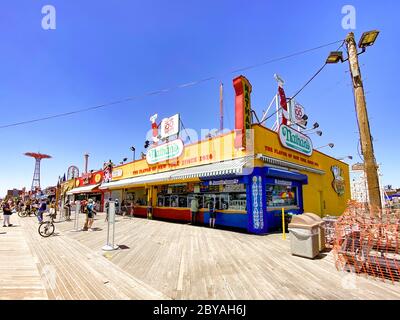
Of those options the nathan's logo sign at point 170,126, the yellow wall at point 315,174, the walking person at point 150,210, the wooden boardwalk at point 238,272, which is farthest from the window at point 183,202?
the wooden boardwalk at point 238,272

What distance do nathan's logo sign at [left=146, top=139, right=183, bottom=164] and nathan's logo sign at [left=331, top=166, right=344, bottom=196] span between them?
14.5 m

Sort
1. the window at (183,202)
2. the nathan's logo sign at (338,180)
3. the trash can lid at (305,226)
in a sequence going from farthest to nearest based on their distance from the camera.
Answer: the nathan's logo sign at (338,180) → the window at (183,202) → the trash can lid at (305,226)

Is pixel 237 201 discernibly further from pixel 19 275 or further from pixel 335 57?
pixel 19 275

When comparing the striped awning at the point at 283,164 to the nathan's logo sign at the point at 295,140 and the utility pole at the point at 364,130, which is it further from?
the utility pole at the point at 364,130

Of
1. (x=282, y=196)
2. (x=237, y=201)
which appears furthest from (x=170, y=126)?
(x=282, y=196)

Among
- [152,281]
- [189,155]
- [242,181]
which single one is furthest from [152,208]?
[152,281]

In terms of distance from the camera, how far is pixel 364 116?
23.1 ft

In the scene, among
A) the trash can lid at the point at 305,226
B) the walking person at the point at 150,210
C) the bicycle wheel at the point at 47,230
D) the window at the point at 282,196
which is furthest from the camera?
the walking person at the point at 150,210

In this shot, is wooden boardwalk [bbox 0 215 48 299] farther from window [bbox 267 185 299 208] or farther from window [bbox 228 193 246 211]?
window [bbox 267 185 299 208]

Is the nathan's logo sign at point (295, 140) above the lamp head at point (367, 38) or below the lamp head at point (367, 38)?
below

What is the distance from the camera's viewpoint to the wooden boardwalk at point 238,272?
4.31 metres

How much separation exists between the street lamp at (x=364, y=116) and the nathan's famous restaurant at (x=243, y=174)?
4.94m

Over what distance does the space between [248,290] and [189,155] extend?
472 inches
